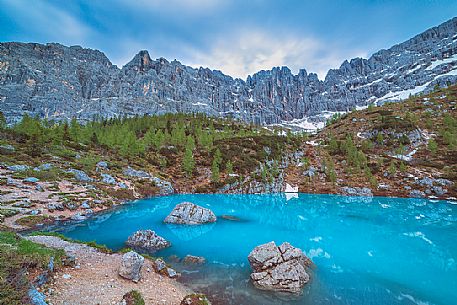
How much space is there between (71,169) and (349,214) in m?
57.8

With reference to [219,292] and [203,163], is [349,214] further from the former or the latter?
[203,163]

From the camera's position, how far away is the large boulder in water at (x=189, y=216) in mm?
34188

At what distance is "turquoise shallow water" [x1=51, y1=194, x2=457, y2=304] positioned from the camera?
607 inches

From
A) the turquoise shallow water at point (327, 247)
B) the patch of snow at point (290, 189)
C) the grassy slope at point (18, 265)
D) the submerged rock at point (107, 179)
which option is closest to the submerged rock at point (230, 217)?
the turquoise shallow water at point (327, 247)

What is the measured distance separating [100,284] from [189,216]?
75.0 feet

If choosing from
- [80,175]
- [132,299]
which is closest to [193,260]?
[132,299]

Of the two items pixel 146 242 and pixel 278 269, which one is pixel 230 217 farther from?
pixel 278 269

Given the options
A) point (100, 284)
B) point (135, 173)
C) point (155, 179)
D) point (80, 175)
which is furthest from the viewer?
point (155, 179)

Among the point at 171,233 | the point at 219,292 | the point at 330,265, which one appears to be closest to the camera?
the point at 219,292

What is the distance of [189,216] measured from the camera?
114 feet

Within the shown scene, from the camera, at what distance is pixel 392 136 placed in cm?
10975

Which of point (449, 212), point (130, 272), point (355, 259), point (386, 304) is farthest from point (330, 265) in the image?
point (449, 212)

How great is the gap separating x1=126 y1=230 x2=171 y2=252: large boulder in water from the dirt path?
5.23m

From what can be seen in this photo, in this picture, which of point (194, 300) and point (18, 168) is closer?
point (194, 300)
